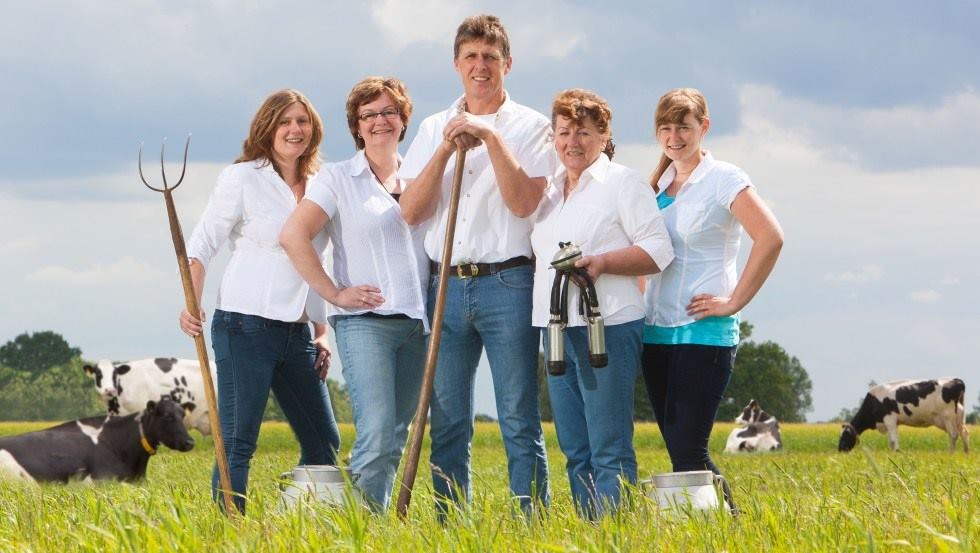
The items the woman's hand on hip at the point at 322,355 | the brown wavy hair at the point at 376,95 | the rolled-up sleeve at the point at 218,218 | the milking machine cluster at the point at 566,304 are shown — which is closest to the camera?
the milking machine cluster at the point at 566,304

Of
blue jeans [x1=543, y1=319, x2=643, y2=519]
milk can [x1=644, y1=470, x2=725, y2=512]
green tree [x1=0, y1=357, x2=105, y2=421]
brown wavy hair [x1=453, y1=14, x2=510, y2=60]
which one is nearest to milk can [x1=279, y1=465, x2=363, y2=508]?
blue jeans [x1=543, y1=319, x2=643, y2=519]

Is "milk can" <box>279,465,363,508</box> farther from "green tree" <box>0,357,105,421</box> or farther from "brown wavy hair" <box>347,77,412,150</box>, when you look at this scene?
"green tree" <box>0,357,105,421</box>

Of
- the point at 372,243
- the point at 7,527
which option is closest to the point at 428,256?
the point at 372,243

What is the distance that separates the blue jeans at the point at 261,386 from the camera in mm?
6184

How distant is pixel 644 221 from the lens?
5316mm

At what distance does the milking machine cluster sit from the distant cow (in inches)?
576

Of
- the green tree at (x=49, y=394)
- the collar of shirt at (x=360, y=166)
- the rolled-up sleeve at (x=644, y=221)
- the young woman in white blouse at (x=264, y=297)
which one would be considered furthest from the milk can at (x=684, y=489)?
the green tree at (x=49, y=394)

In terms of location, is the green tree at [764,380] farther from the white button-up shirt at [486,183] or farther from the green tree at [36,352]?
the white button-up shirt at [486,183]

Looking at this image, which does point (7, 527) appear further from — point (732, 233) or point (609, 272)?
point (732, 233)

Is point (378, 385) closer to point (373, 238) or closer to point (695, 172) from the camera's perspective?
point (373, 238)

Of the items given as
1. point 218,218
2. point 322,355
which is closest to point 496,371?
point 322,355

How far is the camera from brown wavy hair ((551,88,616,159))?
5.35m

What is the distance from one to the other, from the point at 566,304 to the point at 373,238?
106cm

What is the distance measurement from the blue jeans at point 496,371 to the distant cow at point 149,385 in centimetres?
1401
